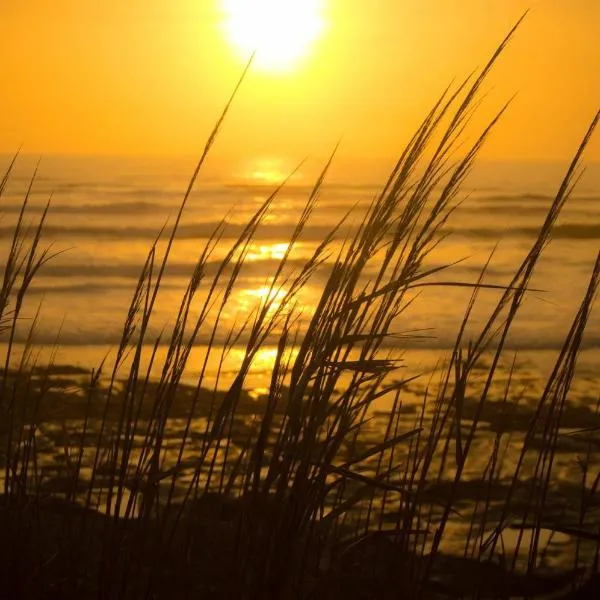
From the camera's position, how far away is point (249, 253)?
61.9 feet

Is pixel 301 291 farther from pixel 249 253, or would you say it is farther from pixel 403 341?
pixel 249 253

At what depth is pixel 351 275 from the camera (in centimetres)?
136

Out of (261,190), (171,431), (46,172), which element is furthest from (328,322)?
(46,172)

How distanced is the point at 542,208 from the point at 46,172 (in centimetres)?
2217

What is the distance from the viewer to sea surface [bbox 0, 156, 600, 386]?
338 inches

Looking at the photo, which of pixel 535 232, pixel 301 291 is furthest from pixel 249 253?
pixel 535 232

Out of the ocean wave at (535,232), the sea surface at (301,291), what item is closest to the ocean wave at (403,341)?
the sea surface at (301,291)

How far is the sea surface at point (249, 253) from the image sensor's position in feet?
28.1

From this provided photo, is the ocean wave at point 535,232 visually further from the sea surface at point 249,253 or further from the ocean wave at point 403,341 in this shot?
the ocean wave at point 403,341

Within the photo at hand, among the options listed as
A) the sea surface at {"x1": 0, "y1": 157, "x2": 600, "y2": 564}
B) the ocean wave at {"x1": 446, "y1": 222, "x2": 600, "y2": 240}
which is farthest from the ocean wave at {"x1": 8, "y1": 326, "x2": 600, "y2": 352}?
the ocean wave at {"x1": 446, "y1": 222, "x2": 600, "y2": 240}

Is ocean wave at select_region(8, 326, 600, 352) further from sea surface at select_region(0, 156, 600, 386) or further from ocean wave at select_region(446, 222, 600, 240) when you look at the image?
ocean wave at select_region(446, 222, 600, 240)

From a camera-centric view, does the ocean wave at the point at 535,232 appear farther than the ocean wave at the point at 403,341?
Yes

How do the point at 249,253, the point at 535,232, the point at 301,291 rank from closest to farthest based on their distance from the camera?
1. the point at 301,291
2. the point at 249,253
3. the point at 535,232

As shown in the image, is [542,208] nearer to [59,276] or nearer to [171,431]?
[59,276]
